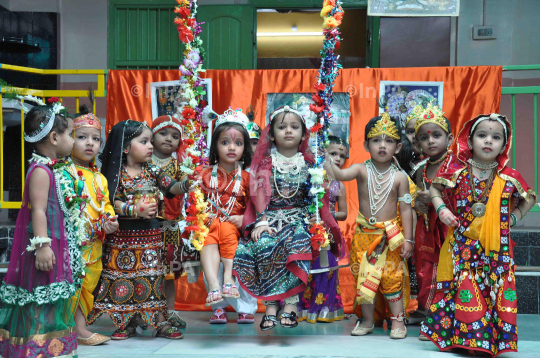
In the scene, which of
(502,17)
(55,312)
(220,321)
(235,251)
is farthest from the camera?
(502,17)

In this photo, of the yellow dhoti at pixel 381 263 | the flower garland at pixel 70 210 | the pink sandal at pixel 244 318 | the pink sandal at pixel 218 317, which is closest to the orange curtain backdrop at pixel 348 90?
the pink sandal at pixel 218 317

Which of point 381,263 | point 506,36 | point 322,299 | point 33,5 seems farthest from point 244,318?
point 33,5

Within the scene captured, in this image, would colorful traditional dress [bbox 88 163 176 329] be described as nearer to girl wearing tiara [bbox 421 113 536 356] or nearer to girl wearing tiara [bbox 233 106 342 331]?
girl wearing tiara [bbox 233 106 342 331]

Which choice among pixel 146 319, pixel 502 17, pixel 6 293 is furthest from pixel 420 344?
pixel 502 17

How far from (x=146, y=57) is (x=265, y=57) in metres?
4.68

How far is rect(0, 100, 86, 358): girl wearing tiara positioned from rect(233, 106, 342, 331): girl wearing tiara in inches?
42.8

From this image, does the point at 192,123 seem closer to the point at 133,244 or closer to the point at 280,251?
the point at 133,244

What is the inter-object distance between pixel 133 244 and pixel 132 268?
166 mm

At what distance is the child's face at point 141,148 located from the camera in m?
3.90

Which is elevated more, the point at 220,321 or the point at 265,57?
the point at 265,57

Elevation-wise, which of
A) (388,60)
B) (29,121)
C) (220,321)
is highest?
(388,60)

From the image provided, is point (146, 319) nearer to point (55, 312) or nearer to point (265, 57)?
point (55, 312)

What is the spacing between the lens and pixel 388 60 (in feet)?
22.7

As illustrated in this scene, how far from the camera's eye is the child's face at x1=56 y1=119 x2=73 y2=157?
10.6 ft
